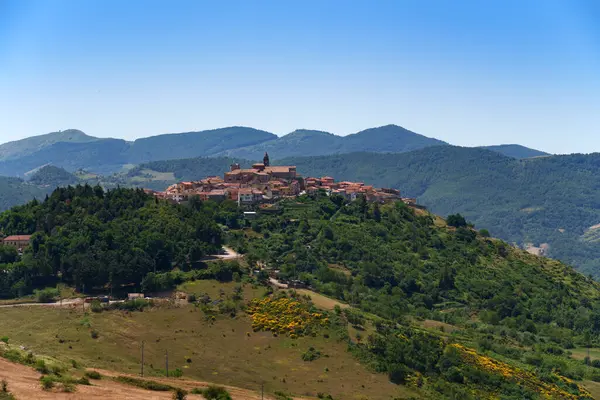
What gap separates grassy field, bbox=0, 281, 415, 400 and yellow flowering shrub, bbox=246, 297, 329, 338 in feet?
4.73

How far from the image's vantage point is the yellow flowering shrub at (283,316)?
77812 mm

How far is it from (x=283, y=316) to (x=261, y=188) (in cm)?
7057

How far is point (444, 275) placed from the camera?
402ft

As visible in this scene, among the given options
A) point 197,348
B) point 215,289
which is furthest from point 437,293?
point 197,348

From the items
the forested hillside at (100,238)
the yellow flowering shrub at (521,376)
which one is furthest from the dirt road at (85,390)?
the forested hillside at (100,238)

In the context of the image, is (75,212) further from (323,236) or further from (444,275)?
(444,275)

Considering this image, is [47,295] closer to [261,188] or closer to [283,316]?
[283,316]

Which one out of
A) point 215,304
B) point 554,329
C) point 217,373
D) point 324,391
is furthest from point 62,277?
point 554,329

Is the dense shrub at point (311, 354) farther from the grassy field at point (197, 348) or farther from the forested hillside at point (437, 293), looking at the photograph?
the forested hillside at point (437, 293)

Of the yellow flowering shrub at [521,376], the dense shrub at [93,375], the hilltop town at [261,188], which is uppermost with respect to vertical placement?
the hilltop town at [261,188]

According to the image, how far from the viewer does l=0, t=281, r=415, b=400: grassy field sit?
63031 mm

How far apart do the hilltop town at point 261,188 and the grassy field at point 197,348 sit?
62317mm

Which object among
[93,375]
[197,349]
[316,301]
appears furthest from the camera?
[316,301]

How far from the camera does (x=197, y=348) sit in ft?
233
